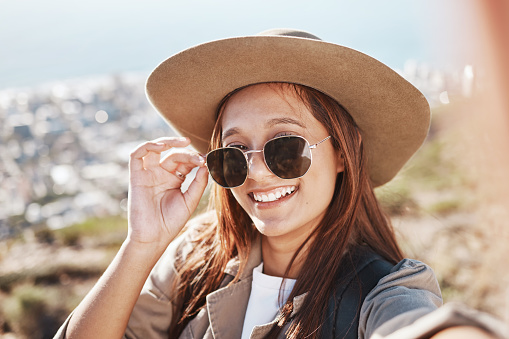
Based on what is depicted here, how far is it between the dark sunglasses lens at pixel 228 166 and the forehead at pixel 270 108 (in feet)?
0.42

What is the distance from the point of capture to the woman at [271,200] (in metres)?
1.72

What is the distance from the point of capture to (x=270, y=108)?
1.85 meters

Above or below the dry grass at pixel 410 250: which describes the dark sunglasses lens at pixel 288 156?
above

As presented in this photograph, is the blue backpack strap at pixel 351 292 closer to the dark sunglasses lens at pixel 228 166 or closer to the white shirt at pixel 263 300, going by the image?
the white shirt at pixel 263 300

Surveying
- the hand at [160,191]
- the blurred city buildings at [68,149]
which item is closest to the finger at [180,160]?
the hand at [160,191]

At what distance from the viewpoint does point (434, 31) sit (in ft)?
1.50

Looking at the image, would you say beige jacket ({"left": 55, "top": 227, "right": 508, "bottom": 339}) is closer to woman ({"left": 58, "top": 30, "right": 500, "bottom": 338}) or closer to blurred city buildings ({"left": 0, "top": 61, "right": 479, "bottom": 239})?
woman ({"left": 58, "top": 30, "right": 500, "bottom": 338})

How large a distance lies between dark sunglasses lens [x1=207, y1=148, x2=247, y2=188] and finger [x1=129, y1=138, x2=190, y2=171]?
0.20 meters

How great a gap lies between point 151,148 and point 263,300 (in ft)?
2.97

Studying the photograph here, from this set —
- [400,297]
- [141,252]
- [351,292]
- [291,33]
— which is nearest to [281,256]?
[351,292]

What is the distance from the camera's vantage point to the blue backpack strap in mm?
1600

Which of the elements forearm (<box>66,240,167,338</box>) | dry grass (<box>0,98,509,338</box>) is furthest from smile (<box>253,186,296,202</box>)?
dry grass (<box>0,98,509,338</box>)

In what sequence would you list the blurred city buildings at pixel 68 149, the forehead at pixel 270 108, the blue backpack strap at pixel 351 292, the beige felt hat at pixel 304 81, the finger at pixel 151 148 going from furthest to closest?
the blurred city buildings at pixel 68 149 → the finger at pixel 151 148 → the forehead at pixel 270 108 → the beige felt hat at pixel 304 81 → the blue backpack strap at pixel 351 292

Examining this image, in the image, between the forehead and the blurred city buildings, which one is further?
the blurred city buildings
